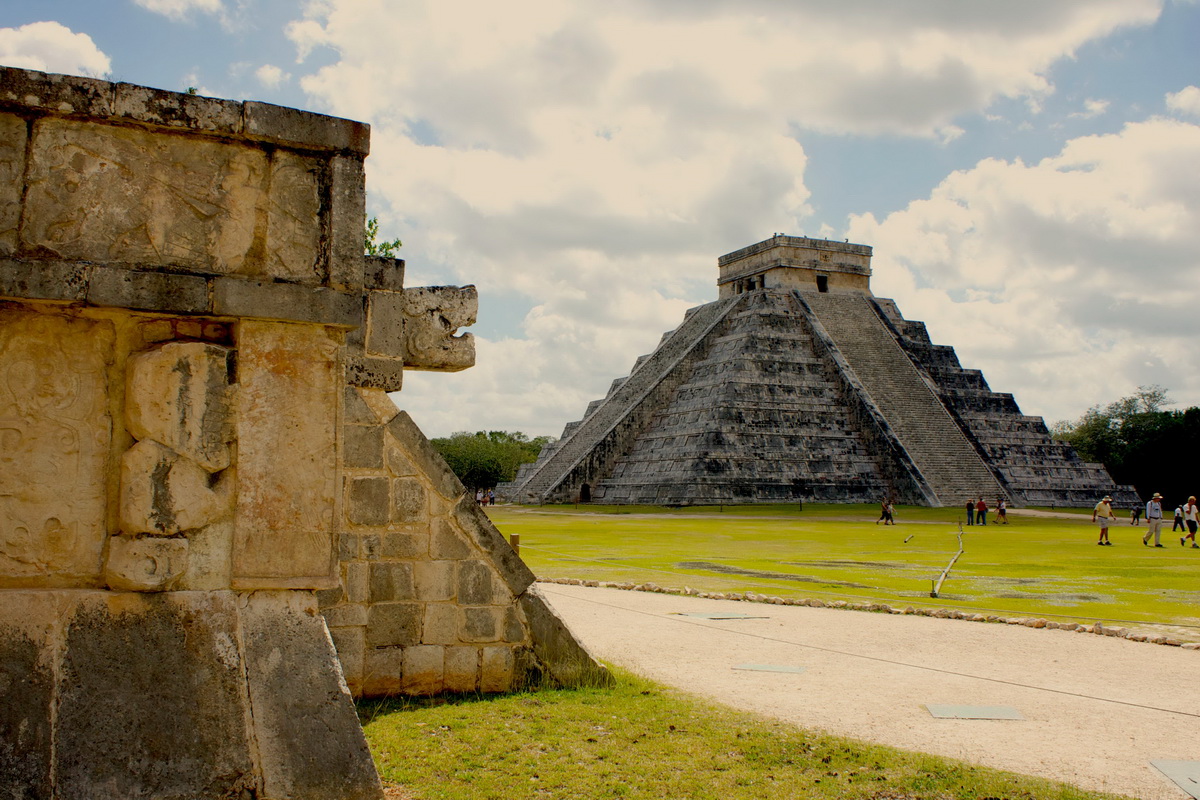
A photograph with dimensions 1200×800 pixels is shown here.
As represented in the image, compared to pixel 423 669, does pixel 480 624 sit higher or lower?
higher

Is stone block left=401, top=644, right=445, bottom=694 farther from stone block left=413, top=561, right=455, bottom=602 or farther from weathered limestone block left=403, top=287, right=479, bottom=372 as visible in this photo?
weathered limestone block left=403, top=287, right=479, bottom=372

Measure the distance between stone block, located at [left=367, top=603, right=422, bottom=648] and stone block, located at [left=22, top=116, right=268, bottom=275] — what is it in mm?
2825

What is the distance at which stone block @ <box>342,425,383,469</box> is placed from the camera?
5703mm

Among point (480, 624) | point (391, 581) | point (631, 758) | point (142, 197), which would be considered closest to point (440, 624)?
point (480, 624)

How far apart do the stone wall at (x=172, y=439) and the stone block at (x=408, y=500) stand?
7.40 ft

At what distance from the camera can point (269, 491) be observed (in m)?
3.49

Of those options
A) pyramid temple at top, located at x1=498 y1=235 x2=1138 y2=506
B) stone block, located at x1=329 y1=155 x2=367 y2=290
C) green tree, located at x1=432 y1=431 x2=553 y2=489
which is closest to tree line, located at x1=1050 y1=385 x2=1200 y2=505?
pyramid temple at top, located at x1=498 y1=235 x2=1138 y2=506

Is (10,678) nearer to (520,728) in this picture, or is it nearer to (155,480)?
(155,480)

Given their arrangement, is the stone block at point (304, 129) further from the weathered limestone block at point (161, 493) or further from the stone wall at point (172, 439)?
the weathered limestone block at point (161, 493)

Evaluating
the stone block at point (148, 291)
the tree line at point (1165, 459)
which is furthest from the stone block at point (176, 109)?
the tree line at point (1165, 459)

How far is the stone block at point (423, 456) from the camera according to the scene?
19.2 feet

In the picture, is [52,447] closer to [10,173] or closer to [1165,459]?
[10,173]

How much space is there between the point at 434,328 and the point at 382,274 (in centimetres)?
44

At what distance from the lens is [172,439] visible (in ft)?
11.0
